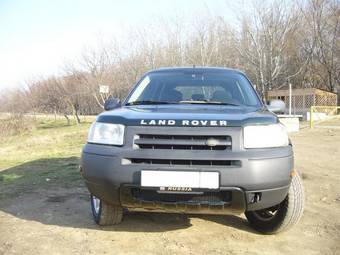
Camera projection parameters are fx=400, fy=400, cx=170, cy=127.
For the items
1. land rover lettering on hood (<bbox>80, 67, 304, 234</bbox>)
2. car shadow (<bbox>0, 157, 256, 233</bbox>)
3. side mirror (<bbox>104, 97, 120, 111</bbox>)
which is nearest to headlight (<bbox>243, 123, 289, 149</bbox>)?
land rover lettering on hood (<bbox>80, 67, 304, 234</bbox>)

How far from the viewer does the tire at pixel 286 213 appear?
130 inches

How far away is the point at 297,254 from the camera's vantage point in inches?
121

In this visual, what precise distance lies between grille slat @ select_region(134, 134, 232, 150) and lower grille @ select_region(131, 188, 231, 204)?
332 mm

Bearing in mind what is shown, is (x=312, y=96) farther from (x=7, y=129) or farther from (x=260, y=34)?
(x=7, y=129)

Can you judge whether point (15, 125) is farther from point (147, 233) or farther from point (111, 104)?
point (147, 233)

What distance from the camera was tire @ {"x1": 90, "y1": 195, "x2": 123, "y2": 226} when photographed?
3.43m

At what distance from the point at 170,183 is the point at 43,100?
1553 inches

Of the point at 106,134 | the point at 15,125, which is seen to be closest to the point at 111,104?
the point at 106,134

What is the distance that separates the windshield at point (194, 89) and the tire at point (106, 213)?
3.52 ft

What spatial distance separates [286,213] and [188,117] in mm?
1187

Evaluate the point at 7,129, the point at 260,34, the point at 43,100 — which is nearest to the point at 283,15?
the point at 260,34

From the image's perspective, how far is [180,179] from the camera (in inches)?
111

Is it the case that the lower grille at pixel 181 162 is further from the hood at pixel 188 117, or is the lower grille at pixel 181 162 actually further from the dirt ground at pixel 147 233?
the dirt ground at pixel 147 233

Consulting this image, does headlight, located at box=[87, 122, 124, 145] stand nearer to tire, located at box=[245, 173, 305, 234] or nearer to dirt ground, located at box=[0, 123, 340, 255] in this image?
dirt ground, located at box=[0, 123, 340, 255]
